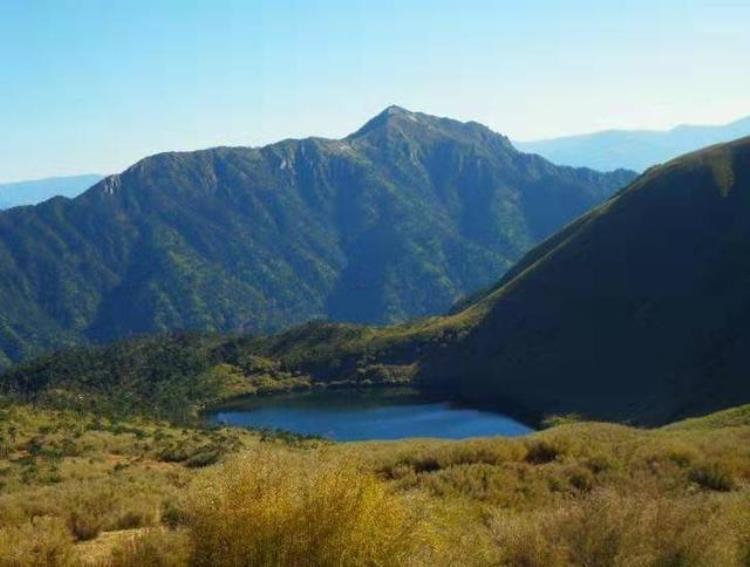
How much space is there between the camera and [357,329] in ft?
525

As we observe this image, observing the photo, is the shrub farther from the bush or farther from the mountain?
the mountain

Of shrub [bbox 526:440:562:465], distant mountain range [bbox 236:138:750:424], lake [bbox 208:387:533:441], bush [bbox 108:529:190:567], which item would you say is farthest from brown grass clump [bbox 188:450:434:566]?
lake [bbox 208:387:533:441]

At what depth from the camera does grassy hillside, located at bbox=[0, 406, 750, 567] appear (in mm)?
9596

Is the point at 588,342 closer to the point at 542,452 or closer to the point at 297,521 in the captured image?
the point at 542,452

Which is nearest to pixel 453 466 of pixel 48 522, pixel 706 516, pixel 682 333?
pixel 706 516

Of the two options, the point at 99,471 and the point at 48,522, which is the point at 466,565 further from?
the point at 99,471

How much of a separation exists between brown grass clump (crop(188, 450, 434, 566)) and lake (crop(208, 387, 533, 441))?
8406 centimetres

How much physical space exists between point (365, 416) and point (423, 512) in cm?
10204

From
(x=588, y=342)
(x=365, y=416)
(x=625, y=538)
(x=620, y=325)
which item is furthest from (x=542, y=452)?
(x=620, y=325)

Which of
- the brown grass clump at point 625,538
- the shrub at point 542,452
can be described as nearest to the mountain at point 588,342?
the shrub at point 542,452

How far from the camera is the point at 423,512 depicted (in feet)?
37.4

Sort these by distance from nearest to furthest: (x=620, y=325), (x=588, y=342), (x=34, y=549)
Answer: (x=34, y=549)
(x=620, y=325)
(x=588, y=342)

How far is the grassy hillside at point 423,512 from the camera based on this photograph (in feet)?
31.5

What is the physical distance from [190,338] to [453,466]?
506ft
